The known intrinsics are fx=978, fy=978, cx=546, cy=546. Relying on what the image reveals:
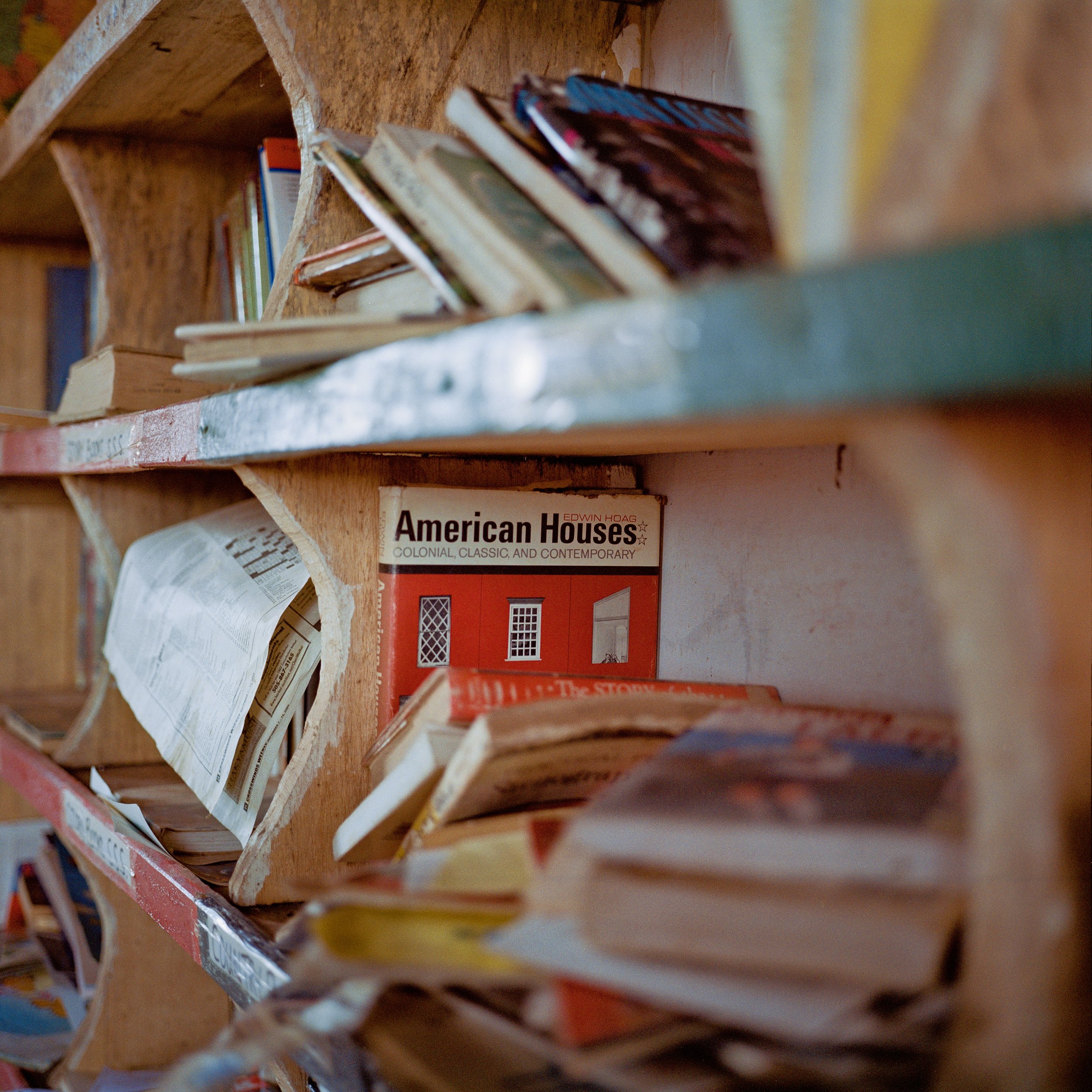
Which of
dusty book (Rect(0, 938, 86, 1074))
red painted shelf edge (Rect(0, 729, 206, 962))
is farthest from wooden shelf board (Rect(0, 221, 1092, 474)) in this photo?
dusty book (Rect(0, 938, 86, 1074))

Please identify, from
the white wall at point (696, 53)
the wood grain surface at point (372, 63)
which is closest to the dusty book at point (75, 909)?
the wood grain surface at point (372, 63)

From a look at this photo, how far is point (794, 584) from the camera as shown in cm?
94

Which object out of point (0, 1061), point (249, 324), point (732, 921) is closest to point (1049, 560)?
point (732, 921)

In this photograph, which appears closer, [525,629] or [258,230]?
[525,629]

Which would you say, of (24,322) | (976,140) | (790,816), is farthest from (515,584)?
(24,322)

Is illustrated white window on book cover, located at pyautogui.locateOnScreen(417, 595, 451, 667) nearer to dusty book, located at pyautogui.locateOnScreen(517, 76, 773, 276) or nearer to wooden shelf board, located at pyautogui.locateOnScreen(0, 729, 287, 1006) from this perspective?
wooden shelf board, located at pyautogui.locateOnScreen(0, 729, 287, 1006)

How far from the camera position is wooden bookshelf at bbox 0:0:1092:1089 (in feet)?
1.09

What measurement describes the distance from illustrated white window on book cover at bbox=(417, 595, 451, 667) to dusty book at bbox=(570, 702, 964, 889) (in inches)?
16.6

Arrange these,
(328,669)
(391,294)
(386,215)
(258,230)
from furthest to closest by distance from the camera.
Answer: (258,230)
(328,669)
(391,294)
(386,215)

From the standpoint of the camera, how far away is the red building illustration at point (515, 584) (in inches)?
36.0

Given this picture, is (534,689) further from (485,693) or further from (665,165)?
(665,165)

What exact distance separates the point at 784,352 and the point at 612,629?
0.72 metres

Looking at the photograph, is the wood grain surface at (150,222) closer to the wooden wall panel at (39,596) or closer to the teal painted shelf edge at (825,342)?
the wooden wall panel at (39,596)

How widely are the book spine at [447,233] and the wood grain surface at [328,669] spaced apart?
0.29m
